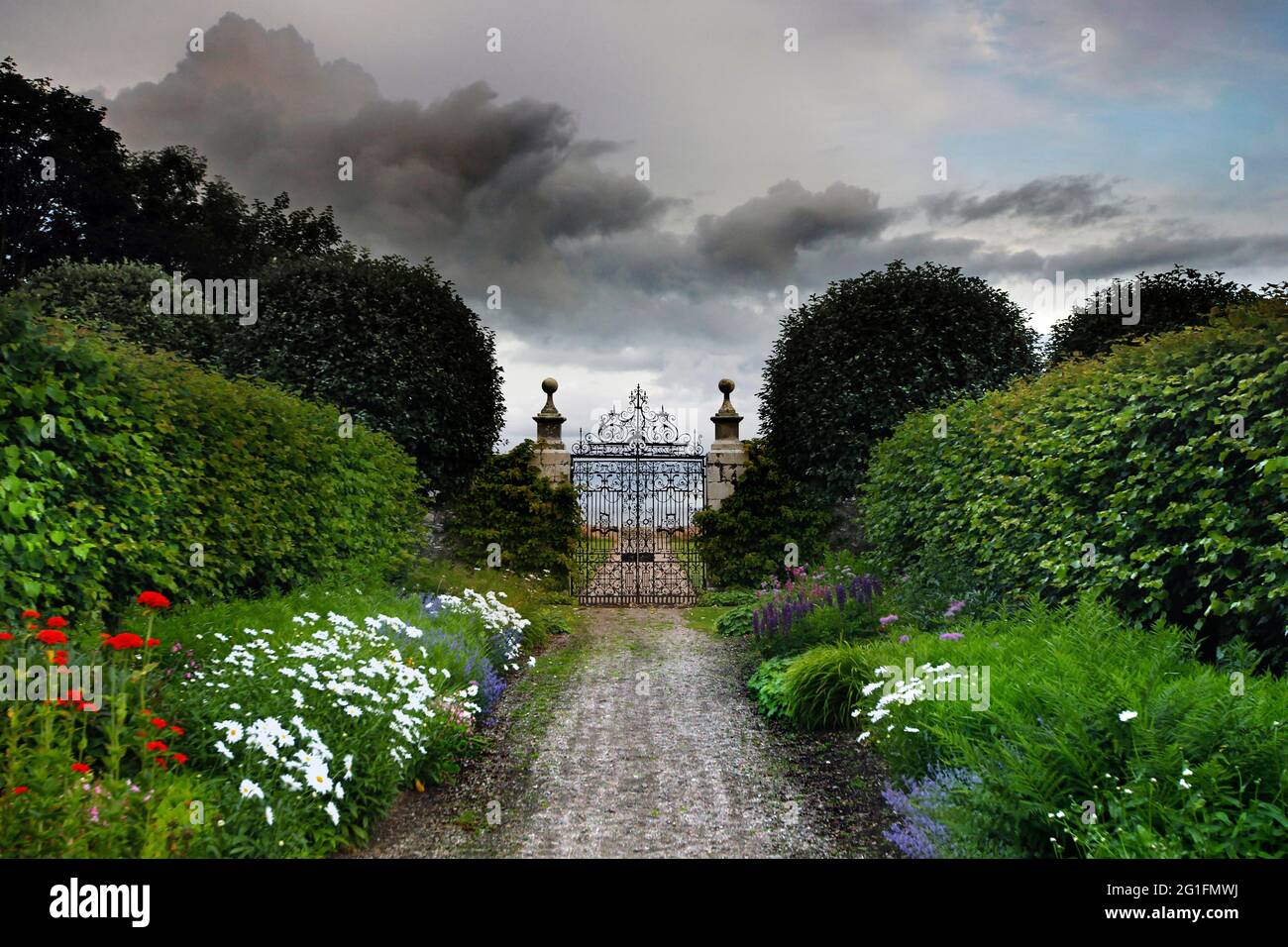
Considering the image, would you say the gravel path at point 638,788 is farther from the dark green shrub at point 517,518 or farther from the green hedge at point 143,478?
the dark green shrub at point 517,518

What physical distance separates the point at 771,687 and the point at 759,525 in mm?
7681

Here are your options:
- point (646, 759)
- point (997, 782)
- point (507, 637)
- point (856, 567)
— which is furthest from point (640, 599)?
point (997, 782)

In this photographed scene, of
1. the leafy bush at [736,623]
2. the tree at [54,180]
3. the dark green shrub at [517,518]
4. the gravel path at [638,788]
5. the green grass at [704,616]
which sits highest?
the tree at [54,180]

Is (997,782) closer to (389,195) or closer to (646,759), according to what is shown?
(646,759)

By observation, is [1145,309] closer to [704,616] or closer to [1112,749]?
[704,616]

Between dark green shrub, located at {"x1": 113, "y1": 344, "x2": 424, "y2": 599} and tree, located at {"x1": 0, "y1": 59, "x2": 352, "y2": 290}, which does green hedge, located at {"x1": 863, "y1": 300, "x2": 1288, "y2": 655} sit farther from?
tree, located at {"x1": 0, "y1": 59, "x2": 352, "y2": 290}

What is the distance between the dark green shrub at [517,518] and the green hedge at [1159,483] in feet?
29.2

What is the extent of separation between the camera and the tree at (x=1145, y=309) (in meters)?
15.0

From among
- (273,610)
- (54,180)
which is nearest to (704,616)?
(273,610)

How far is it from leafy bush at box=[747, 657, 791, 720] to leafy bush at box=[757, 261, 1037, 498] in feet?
20.5

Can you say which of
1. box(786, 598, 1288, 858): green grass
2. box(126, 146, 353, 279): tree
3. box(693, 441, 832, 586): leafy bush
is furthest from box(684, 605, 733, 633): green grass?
box(126, 146, 353, 279): tree

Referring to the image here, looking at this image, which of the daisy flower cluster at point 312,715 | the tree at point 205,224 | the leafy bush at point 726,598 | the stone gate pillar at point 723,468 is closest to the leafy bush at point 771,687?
the daisy flower cluster at point 312,715

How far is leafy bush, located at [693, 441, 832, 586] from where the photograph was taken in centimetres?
1490
